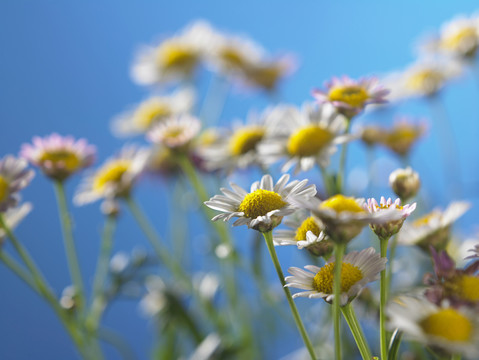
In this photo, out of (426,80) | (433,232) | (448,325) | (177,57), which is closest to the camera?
(448,325)

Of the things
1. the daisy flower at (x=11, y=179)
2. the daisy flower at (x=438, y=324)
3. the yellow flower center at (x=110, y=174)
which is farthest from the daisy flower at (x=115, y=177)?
the daisy flower at (x=438, y=324)

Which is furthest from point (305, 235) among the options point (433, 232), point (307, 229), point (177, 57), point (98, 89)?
point (98, 89)

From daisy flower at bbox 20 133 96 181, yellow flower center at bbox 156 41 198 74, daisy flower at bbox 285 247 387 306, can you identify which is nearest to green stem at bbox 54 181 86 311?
daisy flower at bbox 20 133 96 181

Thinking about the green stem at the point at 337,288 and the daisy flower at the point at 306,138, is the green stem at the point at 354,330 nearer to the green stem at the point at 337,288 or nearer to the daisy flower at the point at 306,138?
the green stem at the point at 337,288

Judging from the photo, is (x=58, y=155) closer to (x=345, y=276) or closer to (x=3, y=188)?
(x=3, y=188)

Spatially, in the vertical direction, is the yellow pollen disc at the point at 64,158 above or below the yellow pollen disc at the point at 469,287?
above

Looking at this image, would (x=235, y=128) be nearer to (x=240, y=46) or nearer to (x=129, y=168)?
(x=129, y=168)

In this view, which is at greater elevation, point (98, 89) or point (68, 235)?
point (98, 89)

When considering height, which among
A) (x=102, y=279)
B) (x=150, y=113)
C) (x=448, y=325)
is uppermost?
(x=150, y=113)
